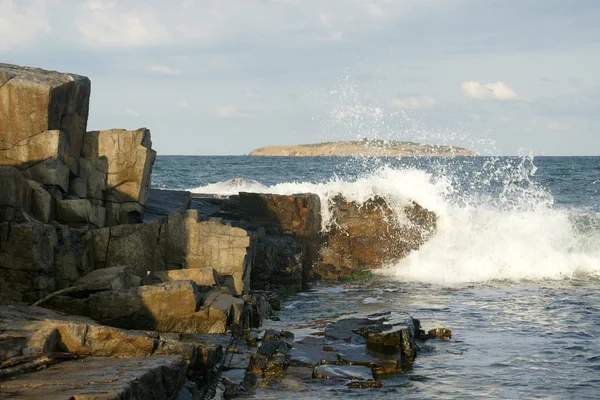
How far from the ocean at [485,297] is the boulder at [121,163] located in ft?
12.1

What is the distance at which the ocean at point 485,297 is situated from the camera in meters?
9.39

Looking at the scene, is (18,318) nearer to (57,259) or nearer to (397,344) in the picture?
(57,259)

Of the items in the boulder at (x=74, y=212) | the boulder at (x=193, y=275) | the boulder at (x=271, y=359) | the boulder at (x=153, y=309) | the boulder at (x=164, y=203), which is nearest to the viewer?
the boulder at (x=271, y=359)

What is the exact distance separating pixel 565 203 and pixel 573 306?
21511mm

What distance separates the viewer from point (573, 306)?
47.6 feet

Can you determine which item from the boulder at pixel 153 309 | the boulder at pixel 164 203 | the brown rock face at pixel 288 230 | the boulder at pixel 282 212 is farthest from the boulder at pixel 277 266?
the boulder at pixel 153 309

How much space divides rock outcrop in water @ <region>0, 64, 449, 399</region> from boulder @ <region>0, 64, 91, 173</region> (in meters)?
0.02

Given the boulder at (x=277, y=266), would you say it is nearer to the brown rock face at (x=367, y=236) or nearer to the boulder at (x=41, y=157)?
the brown rock face at (x=367, y=236)

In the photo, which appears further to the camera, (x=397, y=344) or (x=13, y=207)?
(x=13, y=207)

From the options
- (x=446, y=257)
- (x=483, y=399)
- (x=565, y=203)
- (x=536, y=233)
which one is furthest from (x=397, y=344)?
(x=565, y=203)

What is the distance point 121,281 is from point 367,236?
31.3 ft

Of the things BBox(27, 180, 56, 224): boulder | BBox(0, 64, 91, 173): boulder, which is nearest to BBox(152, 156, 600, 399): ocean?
BBox(27, 180, 56, 224): boulder

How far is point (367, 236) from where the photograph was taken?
62.6ft

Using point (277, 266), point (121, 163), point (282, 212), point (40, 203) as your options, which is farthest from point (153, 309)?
point (282, 212)
